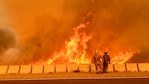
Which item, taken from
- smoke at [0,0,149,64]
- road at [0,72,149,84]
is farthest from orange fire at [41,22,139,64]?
road at [0,72,149,84]

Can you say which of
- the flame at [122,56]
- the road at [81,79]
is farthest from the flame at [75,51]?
the road at [81,79]

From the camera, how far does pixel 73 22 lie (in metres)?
20.2

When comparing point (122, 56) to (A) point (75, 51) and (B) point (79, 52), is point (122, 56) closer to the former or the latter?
(B) point (79, 52)

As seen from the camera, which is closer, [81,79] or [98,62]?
[81,79]

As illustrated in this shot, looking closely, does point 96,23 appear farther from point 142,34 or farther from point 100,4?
point 142,34

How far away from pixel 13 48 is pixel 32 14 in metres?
1.76

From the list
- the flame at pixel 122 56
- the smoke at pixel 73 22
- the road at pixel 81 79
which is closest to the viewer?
the road at pixel 81 79

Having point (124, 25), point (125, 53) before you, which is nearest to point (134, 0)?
point (124, 25)

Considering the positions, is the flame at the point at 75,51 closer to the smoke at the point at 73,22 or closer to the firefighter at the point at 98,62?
the smoke at the point at 73,22

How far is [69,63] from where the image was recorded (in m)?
18.4

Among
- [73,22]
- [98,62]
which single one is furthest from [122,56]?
[98,62]

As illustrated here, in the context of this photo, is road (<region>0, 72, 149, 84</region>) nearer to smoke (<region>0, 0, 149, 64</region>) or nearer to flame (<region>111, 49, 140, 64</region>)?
flame (<region>111, 49, 140, 64</region>)

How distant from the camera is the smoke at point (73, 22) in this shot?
65.8 feet

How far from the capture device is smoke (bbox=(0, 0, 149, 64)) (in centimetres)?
2005
